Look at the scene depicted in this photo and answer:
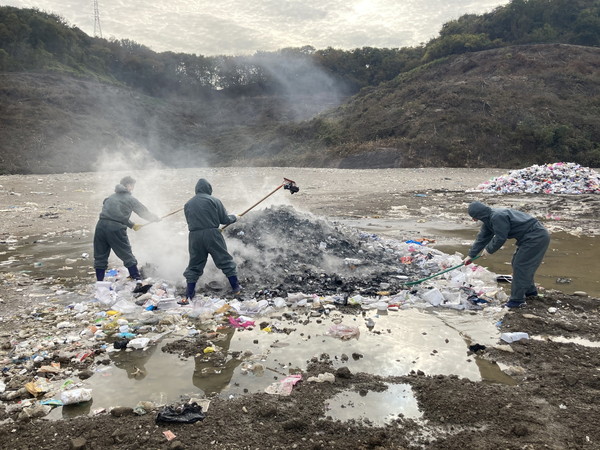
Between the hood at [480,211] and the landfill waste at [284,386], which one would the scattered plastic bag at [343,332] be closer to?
the landfill waste at [284,386]

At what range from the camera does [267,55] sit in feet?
181

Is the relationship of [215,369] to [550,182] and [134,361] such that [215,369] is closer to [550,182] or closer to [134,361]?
[134,361]

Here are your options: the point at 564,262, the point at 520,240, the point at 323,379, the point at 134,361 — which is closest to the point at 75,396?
the point at 134,361

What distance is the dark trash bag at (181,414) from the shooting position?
319 centimetres

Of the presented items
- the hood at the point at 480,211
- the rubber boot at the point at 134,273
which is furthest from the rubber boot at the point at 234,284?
the hood at the point at 480,211

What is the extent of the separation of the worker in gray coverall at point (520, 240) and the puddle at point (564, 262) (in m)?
1.15

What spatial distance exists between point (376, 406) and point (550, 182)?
15.8m

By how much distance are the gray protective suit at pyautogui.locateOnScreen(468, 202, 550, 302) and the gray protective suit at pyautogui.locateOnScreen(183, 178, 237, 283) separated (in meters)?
3.42

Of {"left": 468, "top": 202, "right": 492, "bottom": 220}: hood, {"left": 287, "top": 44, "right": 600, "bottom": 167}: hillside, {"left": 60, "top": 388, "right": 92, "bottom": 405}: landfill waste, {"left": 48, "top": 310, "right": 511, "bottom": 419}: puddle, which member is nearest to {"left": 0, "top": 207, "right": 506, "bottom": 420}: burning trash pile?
{"left": 60, "top": 388, "right": 92, "bottom": 405}: landfill waste

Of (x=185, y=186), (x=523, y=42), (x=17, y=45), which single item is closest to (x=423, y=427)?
(x=185, y=186)

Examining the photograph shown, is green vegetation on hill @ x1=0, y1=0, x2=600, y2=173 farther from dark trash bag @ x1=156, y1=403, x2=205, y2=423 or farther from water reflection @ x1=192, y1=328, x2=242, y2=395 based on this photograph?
dark trash bag @ x1=156, y1=403, x2=205, y2=423

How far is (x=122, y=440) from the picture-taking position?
119 inches

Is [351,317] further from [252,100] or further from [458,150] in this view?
[252,100]

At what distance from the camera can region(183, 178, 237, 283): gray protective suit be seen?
5844mm
